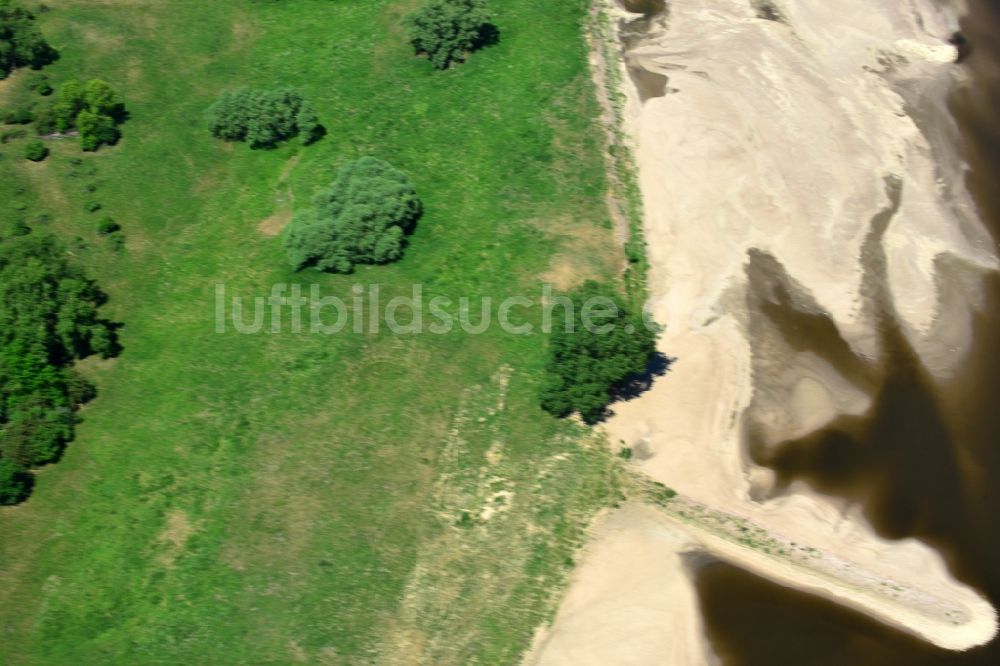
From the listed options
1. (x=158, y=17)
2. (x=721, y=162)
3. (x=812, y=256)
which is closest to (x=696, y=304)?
(x=812, y=256)

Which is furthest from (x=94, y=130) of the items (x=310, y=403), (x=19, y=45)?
(x=310, y=403)

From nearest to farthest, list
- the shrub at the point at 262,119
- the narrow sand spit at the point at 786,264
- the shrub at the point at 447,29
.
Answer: the narrow sand spit at the point at 786,264, the shrub at the point at 262,119, the shrub at the point at 447,29

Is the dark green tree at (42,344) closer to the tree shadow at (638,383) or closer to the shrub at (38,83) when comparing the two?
the shrub at (38,83)

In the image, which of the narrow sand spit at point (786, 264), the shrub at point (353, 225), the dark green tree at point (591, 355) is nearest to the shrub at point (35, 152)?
the shrub at point (353, 225)

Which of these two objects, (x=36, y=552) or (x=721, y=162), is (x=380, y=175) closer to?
(x=721, y=162)

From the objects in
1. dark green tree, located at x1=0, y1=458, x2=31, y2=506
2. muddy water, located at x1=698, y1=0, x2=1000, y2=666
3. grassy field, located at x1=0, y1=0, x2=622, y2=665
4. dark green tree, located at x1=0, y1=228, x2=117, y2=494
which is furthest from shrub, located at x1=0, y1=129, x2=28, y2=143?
muddy water, located at x1=698, y1=0, x2=1000, y2=666

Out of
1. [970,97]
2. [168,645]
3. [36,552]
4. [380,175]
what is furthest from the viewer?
Answer: [970,97]
